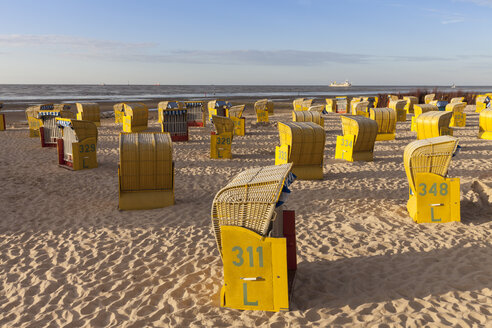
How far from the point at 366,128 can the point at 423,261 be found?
7945 millimetres

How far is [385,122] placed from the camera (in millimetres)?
18922

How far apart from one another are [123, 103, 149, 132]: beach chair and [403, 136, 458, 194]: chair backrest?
17161 mm

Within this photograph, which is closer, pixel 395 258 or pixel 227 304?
pixel 227 304

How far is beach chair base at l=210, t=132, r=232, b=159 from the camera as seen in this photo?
1491cm

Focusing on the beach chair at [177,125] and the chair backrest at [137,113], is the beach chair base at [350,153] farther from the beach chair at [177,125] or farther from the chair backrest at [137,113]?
the chair backrest at [137,113]

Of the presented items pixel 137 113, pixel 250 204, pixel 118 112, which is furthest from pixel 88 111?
pixel 250 204

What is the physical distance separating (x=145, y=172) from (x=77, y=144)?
5009 mm

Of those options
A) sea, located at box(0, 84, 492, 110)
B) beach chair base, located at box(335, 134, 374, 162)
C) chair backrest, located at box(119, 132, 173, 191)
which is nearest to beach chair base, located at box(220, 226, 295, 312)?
chair backrest, located at box(119, 132, 173, 191)

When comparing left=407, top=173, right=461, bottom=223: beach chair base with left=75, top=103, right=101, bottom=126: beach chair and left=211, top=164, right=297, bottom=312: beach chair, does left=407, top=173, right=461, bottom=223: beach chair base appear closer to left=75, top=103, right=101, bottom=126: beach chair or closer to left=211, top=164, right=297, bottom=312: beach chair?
left=211, top=164, right=297, bottom=312: beach chair

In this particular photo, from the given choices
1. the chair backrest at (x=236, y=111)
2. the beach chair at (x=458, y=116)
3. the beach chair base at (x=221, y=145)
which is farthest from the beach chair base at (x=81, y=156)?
the beach chair at (x=458, y=116)

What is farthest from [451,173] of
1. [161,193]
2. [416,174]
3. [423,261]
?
[161,193]

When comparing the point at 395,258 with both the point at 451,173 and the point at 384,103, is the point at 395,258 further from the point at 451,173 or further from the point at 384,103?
the point at 384,103

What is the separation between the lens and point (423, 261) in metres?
6.11

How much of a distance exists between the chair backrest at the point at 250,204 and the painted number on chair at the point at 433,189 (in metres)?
3.96
